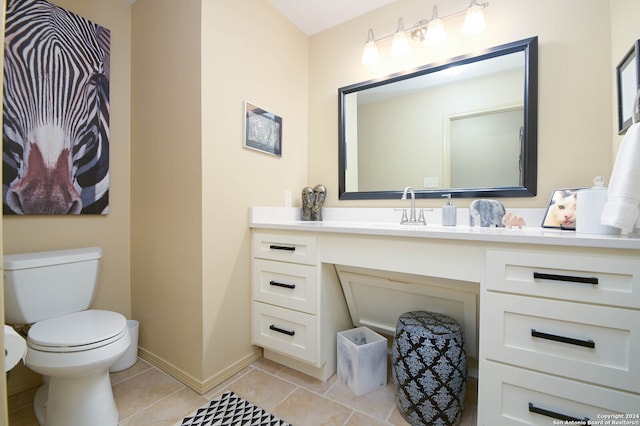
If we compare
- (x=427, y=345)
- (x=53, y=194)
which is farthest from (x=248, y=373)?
(x=53, y=194)

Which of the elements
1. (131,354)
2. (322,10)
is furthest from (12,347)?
(322,10)

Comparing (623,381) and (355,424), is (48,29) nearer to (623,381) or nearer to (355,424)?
(355,424)

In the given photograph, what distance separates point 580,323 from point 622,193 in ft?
1.47

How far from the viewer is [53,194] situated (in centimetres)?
154

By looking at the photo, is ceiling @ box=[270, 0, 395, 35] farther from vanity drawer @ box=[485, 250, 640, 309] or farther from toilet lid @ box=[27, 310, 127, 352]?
toilet lid @ box=[27, 310, 127, 352]

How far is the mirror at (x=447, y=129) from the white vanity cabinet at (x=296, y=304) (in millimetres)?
673

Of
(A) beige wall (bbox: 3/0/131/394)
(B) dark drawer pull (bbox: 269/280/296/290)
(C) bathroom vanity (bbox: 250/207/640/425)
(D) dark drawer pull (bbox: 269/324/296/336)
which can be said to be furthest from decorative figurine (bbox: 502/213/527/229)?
(A) beige wall (bbox: 3/0/131/394)

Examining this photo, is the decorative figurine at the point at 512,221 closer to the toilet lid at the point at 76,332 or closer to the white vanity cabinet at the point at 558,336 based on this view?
the white vanity cabinet at the point at 558,336

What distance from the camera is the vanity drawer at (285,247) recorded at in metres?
1.50

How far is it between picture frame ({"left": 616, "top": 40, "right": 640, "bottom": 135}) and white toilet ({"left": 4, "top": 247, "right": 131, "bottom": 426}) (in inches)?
91.6

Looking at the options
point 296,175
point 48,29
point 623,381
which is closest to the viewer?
point 623,381

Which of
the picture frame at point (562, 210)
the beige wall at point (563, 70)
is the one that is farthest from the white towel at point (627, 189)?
the beige wall at point (563, 70)

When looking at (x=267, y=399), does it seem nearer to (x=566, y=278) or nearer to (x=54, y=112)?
(x=566, y=278)

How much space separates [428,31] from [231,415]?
91.2 inches
